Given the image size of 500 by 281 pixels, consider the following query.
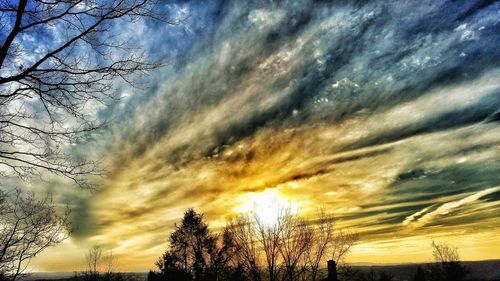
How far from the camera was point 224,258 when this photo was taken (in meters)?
34.3

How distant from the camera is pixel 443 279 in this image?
5094cm

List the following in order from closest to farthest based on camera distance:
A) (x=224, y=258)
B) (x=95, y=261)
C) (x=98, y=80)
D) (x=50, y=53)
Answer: (x=50, y=53) < (x=98, y=80) < (x=224, y=258) < (x=95, y=261)

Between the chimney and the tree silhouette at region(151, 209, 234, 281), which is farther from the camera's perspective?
the tree silhouette at region(151, 209, 234, 281)

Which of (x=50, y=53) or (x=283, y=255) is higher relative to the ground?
(x=50, y=53)

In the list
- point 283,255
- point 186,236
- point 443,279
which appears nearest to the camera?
point 283,255

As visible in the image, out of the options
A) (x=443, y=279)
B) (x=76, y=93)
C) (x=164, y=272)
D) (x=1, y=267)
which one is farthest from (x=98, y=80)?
(x=443, y=279)

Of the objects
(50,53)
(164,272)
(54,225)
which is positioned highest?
(50,53)

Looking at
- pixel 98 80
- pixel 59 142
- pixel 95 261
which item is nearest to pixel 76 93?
pixel 98 80

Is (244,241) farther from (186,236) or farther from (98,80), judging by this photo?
(98,80)

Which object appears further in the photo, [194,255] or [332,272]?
[194,255]

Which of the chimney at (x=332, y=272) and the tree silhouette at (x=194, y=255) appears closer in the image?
the chimney at (x=332, y=272)

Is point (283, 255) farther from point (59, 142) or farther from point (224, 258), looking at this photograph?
point (59, 142)

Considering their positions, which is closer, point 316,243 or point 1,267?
point 1,267

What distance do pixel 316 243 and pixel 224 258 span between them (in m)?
13.2
